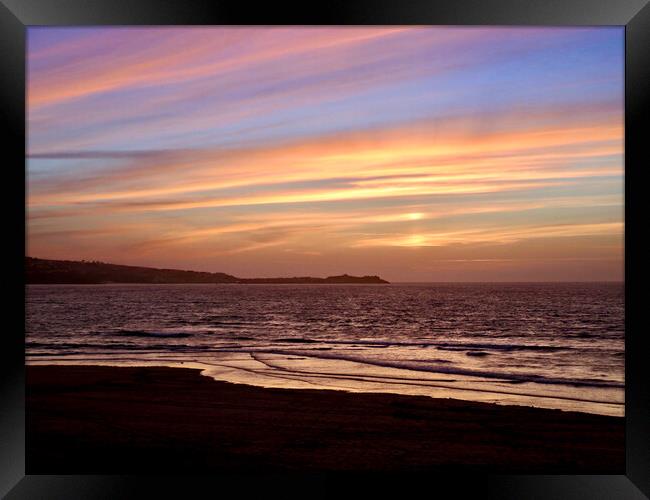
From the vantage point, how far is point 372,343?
16.3m

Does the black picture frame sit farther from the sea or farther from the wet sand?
the sea

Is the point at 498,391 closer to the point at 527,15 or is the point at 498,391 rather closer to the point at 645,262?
the point at 645,262

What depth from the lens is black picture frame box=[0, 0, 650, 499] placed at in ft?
9.45

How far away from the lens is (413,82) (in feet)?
127

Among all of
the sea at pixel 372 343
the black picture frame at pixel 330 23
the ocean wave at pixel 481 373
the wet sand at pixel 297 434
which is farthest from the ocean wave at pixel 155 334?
the black picture frame at pixel 330 23

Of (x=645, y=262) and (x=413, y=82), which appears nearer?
(x=645, y=262)

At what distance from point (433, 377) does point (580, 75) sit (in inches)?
766

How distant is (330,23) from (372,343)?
46.1 feet

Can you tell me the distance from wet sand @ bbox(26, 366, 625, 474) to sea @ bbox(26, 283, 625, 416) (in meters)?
0.56

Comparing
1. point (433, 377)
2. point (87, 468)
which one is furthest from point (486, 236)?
point (87, 468)

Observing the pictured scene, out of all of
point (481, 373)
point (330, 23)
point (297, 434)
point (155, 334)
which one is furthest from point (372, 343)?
point (330, 23)

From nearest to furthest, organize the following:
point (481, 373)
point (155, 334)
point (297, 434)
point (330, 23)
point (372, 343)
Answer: point (330, 23), point (297, 434), point (481, 373), point (372, 343), point (155, 334)

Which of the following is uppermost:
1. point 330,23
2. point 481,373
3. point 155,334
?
point 330,23

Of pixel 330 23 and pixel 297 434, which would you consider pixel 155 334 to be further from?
pixel 330 23
